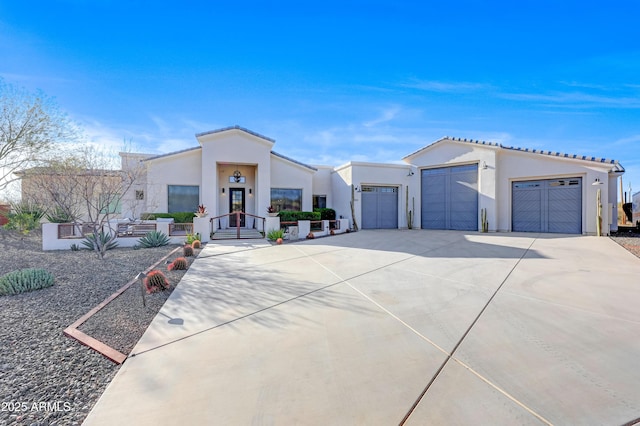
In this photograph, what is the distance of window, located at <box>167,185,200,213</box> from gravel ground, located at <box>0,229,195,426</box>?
321 inches

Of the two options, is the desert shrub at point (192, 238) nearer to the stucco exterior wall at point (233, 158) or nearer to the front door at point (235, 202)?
the stucco exterior wall at point (233, 158)

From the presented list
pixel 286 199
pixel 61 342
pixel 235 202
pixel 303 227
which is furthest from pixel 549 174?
pixel 61 342

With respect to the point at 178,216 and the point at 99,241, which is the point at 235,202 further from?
the point at 99,241

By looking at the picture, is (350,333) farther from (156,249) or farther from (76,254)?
(76,254)

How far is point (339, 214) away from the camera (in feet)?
59.9

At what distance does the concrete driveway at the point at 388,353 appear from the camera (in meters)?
2.09

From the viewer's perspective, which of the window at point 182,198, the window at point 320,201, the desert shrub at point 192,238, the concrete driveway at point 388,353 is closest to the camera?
the concrete driveway at point 388,353

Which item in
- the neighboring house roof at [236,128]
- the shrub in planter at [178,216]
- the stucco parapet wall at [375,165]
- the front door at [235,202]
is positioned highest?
the neighboring house roof at [236,128]

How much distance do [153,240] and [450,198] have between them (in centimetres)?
1591

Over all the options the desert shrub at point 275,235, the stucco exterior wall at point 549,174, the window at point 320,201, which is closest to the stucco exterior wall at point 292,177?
the window at point 320,201

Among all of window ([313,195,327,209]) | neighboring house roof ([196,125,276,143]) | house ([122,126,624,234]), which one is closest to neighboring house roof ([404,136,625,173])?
house ([122,126,624,234])

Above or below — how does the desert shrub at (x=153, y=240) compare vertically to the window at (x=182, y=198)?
below

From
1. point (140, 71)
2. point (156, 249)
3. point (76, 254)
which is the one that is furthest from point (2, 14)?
point (156, 249)

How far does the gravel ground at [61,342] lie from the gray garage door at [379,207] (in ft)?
40.8
